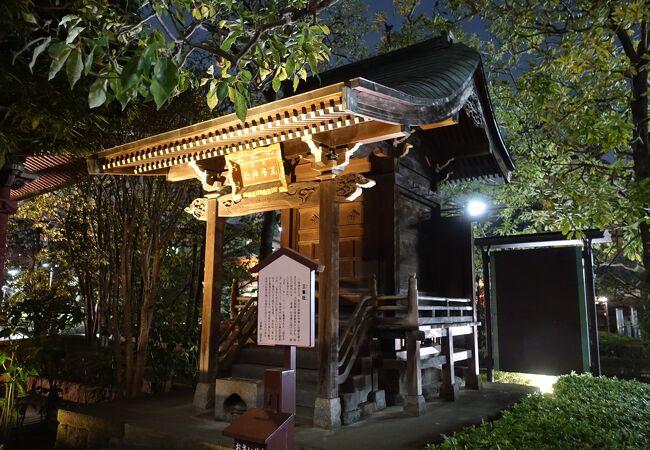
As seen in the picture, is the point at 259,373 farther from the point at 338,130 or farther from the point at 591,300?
the point at 591,300

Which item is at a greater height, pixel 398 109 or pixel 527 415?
pixel 398 109

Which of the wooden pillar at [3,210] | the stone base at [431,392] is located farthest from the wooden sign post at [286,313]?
the wooden pillar at [3,210]

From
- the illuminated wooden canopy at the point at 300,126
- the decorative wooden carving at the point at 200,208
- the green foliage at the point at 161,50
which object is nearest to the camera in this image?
the green foliage at the point at 161,50

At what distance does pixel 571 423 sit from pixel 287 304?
14.0ft

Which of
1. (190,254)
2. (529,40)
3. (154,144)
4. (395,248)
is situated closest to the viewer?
(154,144)

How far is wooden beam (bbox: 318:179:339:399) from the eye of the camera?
21.9ft

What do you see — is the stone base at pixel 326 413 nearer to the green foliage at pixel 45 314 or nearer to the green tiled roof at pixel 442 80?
the green tiled roof at pixel 442 80

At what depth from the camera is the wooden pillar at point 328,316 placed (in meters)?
6.55

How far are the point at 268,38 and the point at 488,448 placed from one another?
510 centimetres

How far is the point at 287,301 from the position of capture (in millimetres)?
5094

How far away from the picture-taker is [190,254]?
14.8 meters

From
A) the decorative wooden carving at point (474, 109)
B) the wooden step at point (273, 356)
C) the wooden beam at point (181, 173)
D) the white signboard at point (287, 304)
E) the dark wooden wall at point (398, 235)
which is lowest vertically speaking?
the wooden step at point (273, 356)

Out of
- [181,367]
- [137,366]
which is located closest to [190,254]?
[181,367]

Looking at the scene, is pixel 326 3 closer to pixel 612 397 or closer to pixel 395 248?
pixel 395 248
